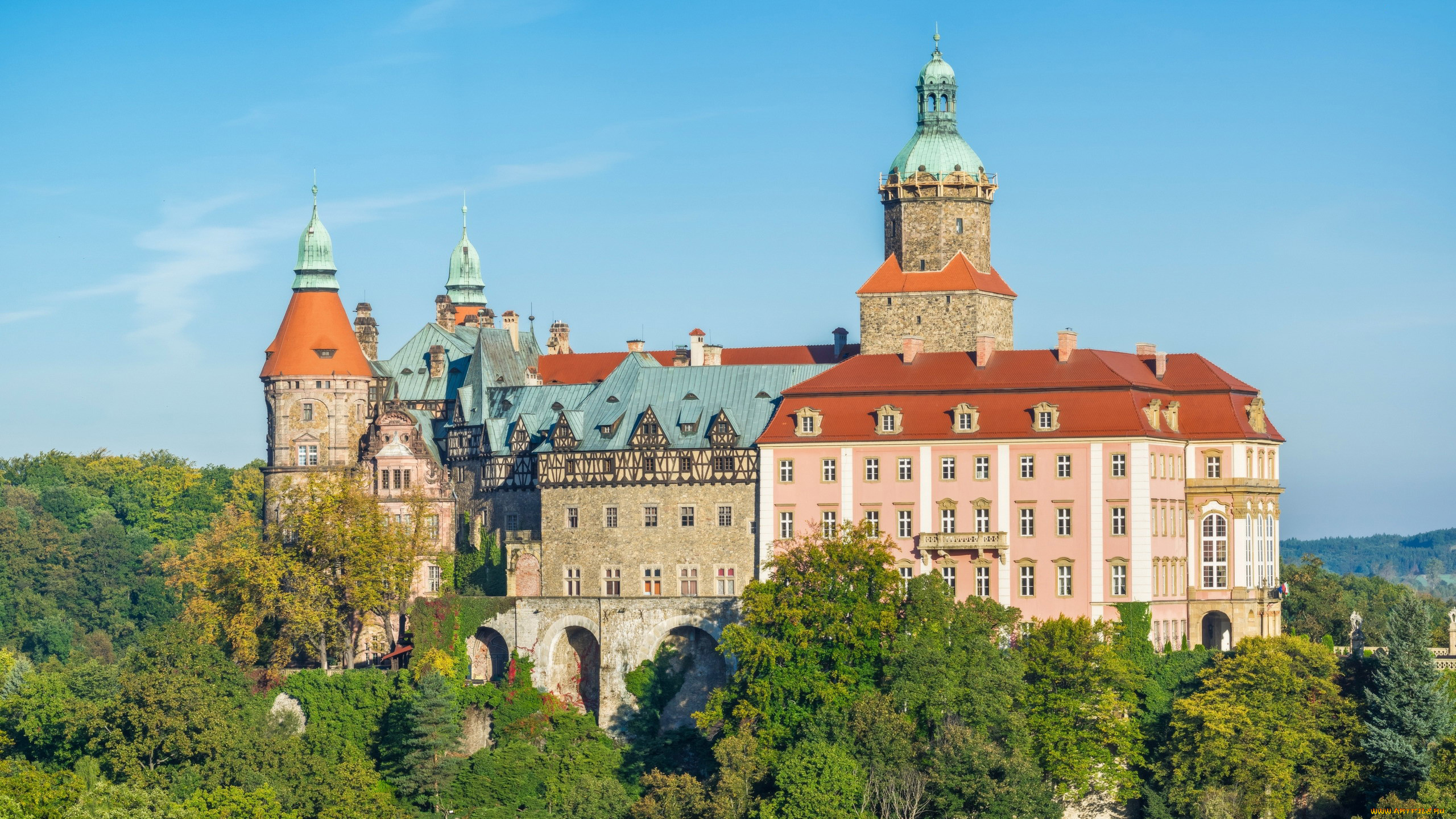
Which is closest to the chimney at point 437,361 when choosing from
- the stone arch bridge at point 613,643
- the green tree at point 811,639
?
the stone arch bridge at point 613,643

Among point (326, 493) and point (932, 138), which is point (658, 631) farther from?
point (932, 138)

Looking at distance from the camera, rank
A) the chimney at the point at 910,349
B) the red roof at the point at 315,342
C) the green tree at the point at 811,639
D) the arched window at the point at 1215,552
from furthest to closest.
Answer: the red roof at the point at 315,342 < the chimney at the point at 910,349 < the arched window at the point at 1215,552 < the green tree at the point at 811,639

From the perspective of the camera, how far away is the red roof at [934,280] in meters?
88.8

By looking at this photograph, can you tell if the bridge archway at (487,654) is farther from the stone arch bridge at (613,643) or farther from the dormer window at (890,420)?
the dormer window at (890,420)

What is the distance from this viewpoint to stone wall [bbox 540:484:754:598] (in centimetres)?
8394

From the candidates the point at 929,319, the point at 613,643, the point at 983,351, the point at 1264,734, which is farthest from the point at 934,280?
the point at 1264,734

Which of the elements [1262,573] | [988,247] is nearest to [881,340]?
[988,247]

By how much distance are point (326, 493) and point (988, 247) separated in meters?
28.8

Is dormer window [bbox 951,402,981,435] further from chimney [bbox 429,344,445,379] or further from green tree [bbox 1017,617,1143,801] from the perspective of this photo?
chimney [bbox 429,344,445,379]

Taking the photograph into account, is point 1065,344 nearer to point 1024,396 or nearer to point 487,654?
point 1024,396

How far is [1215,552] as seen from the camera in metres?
80.7

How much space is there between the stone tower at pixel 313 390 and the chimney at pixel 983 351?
27.4 m

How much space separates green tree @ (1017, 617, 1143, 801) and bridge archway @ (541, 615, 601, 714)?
17.6 m

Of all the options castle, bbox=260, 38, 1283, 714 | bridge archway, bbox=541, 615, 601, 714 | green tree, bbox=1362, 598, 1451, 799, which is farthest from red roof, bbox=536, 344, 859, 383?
green tree, bbox=1362, 598, 1451, 799
